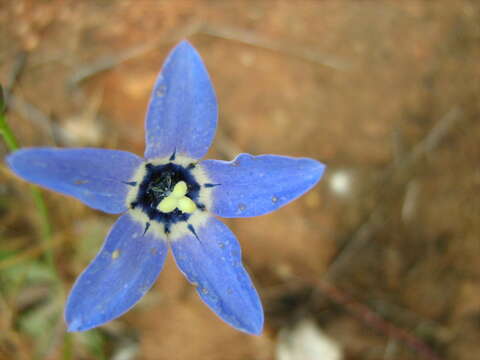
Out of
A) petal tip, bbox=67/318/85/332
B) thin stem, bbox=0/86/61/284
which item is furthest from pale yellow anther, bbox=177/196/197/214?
thin stem, bbox=0/86/61/284

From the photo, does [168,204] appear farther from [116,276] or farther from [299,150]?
[299,150]

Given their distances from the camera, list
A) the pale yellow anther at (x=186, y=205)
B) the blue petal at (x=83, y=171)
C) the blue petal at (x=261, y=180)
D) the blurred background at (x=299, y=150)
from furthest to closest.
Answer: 1. the blurred background at (x=299, y=150)
2. the pale yellow anther at (x=186, y=205)
3. the blue petal at (x=261, y=180)
4. the blue petal at (x=83, y=171)

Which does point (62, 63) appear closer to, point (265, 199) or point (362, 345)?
point (265, 199)

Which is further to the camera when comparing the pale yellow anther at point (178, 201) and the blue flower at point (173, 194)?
the pale yellow anther at point (178, 201)

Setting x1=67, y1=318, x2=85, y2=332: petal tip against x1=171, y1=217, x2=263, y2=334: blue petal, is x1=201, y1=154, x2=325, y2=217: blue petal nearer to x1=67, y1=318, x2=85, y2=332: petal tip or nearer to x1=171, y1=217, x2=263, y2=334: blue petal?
x1=171, y1=217, x2=263, y2=334: blue petal

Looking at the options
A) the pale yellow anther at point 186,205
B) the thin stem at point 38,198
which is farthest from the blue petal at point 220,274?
the thin stem at point 38,198

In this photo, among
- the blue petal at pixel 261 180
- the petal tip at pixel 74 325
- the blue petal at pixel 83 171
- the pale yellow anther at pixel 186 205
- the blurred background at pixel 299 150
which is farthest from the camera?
the blurred background at pixel 299 150

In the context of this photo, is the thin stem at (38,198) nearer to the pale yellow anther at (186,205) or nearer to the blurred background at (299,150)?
the blurred background at (299,150)
